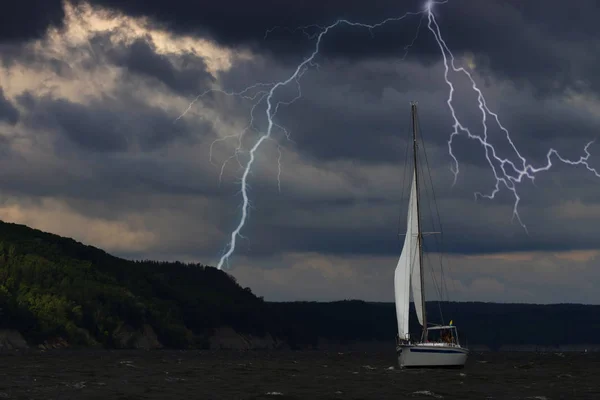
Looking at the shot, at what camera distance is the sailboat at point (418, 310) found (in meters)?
121

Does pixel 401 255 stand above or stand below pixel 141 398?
above

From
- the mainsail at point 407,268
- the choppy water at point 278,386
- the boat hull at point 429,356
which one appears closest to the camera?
the choppy water at point 278,386

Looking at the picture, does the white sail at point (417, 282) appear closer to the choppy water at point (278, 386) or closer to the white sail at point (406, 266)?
the white sail at point (406, 266)

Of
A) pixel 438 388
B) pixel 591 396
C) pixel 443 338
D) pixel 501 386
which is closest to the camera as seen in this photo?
pixel 591 396

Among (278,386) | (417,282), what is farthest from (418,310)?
(278,386)

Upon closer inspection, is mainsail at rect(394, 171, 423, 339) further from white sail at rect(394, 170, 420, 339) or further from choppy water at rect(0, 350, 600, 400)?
choppy water at rect(0, 350, 600, 400)

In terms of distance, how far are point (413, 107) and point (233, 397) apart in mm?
54940

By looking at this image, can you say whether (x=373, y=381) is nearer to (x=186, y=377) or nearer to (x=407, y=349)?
(x=407, y=349)

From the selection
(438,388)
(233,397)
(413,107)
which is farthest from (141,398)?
(413,107)

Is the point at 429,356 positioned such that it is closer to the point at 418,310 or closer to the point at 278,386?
the point at 418,310

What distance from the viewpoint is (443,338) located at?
126 m

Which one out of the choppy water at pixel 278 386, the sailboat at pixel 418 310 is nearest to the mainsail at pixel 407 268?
the sailboat at pixel 418 310

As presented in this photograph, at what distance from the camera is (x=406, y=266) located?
408ft

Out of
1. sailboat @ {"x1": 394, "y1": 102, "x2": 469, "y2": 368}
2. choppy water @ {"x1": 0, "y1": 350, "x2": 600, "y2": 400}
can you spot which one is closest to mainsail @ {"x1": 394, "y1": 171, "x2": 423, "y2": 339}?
sailboat @ {"x1": 394, "y1": 102, "x2": 469, "y2": 368}
